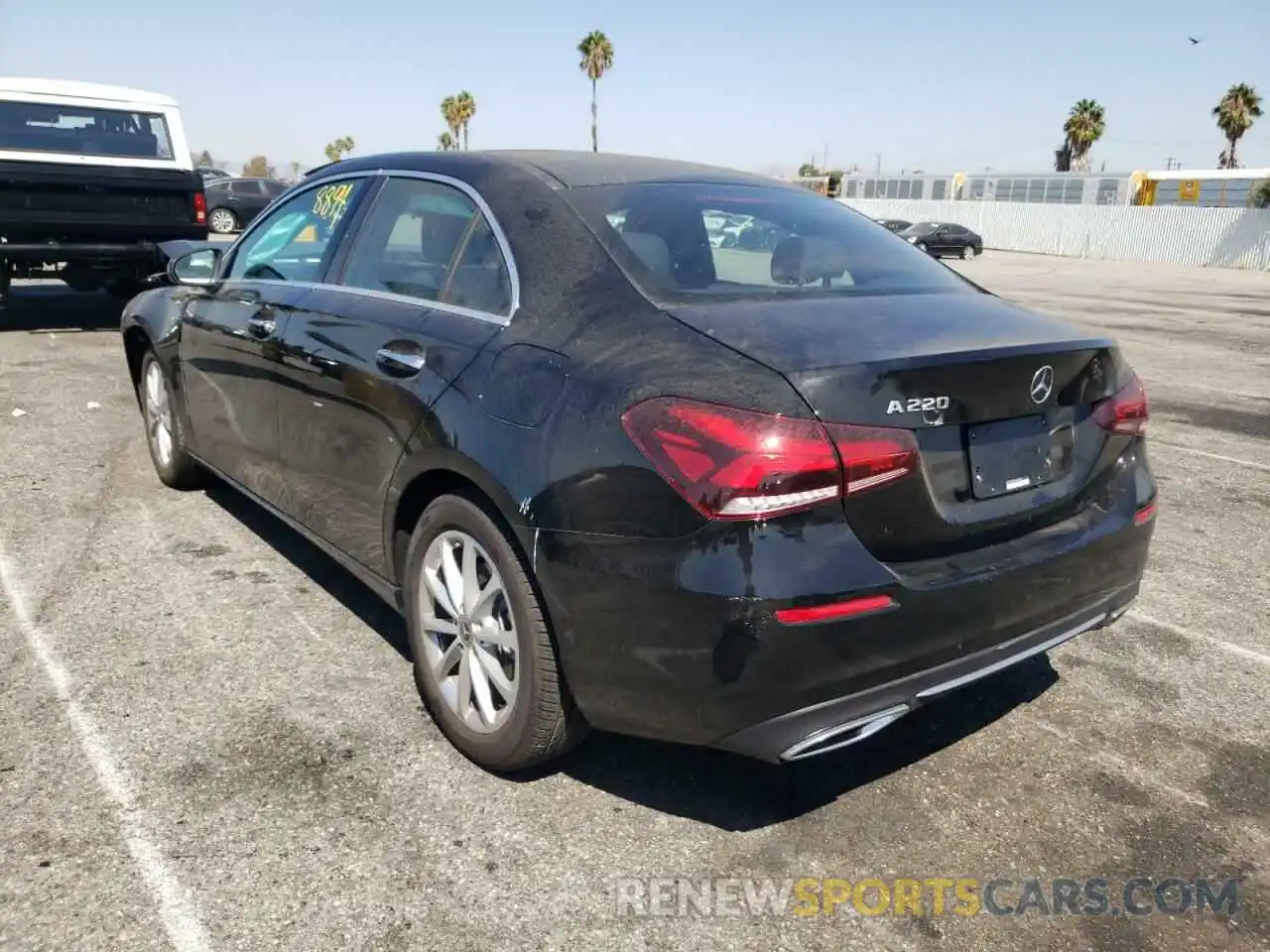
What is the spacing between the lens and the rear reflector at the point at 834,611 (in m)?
2.14

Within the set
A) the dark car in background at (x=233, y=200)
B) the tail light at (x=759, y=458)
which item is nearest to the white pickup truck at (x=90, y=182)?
the tail light at (x=759, y=458)

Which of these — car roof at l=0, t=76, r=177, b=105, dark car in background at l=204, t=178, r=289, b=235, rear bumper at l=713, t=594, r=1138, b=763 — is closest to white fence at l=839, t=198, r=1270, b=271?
Result: dark car in background at l=204, t=178, r=289, b=235

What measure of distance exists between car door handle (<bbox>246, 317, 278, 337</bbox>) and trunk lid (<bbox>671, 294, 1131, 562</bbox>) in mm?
1894

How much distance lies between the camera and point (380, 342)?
3074 mm

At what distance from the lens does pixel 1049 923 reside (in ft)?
7.54

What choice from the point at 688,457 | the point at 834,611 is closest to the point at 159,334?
the point at 688,457

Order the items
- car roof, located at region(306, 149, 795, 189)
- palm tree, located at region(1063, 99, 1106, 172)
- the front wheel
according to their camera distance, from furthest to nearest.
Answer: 1. palm tree, located at region(1063, 99, 1106, 172)
2. the front wheel
3. car roof, located at region(306, 149, 795, 189)

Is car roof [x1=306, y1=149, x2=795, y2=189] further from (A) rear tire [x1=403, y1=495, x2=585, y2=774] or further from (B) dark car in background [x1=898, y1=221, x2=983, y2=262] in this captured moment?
(B) dark car in background [x1=898, y1=221, x2=983, y2=262]

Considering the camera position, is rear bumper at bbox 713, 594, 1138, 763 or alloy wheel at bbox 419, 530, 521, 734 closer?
rear bumper at bbox 713, 594, 1138, 763

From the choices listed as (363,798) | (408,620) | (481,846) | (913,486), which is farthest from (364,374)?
(913,486)

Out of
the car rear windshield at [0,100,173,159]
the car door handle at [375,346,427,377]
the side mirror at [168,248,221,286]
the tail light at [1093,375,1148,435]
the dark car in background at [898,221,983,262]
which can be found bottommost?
the dark car in background at [898,221,983,262]

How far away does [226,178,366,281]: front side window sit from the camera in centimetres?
370

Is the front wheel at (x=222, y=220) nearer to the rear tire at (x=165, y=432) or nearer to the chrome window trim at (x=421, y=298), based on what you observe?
the rear tire at (x=165, y=432)

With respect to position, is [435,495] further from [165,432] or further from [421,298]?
[165,432]
